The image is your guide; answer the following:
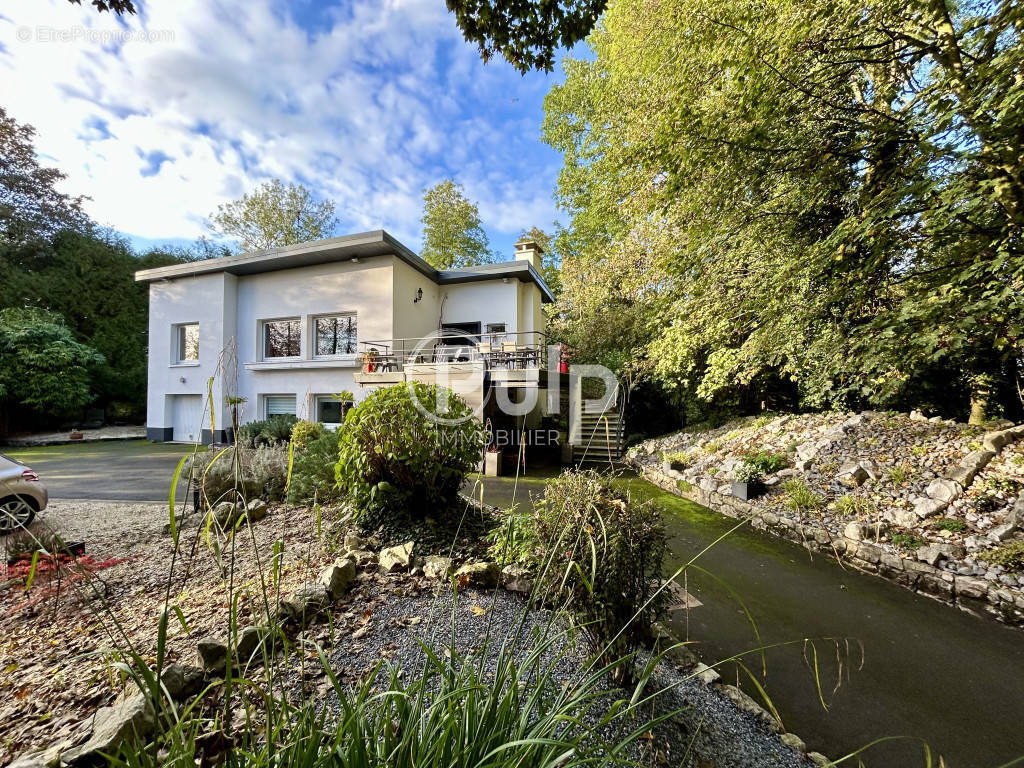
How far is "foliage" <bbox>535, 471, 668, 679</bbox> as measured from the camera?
6.92ft

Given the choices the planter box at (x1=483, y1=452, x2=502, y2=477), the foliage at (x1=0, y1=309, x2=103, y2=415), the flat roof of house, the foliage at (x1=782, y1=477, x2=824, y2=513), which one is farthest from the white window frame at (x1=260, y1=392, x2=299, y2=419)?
the foliage at (x1=782, y1=477, x2=824, y2=513)

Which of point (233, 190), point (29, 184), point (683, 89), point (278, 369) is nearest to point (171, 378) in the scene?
point (278, 369)

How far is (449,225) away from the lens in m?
19.9

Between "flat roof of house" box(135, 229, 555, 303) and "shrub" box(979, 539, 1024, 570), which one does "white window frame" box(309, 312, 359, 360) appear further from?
"shrub" box(979, 539, 1024, 570)

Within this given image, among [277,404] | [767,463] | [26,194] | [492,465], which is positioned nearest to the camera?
[767,463]

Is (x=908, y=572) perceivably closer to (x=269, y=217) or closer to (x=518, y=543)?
(x=518, y=543)

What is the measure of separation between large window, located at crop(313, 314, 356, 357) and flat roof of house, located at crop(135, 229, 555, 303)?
187 centimetres

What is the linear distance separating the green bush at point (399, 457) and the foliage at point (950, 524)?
5377 millimetres

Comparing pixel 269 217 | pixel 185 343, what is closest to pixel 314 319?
pixel 185 343

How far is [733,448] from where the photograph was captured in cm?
859

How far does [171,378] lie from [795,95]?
18.8m

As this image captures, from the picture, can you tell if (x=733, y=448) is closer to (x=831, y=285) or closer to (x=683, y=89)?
(x=831, y=285)

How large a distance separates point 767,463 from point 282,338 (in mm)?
14461

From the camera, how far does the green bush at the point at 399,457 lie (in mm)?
4133
